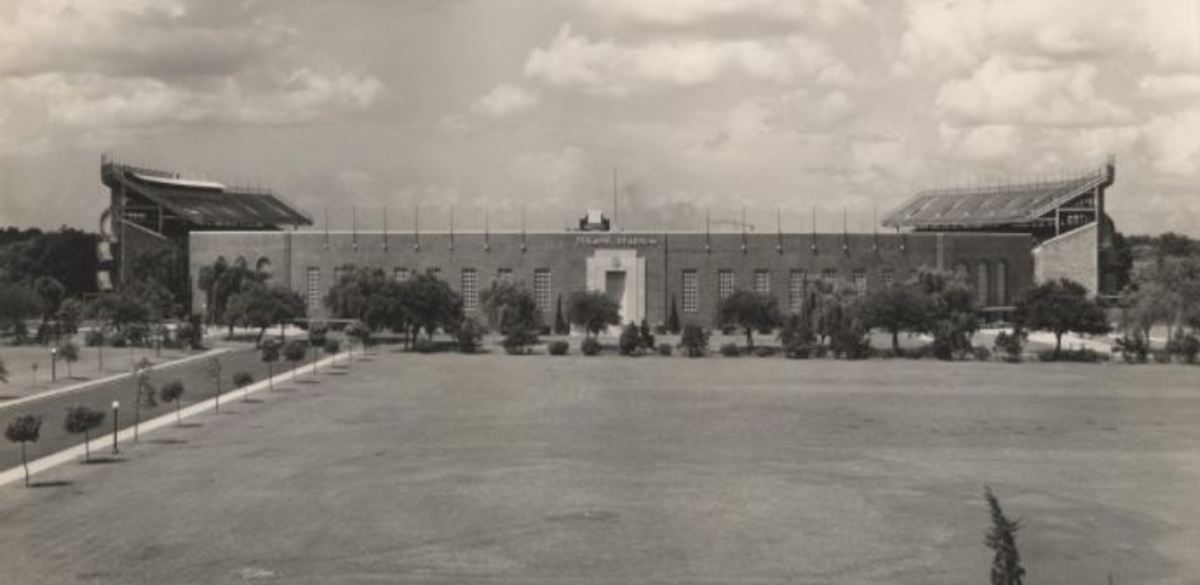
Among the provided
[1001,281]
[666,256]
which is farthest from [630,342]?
[1001,281]

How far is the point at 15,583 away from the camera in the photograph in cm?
2088

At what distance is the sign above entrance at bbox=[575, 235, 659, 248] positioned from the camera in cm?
9644

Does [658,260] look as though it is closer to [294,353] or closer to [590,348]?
[590,348]

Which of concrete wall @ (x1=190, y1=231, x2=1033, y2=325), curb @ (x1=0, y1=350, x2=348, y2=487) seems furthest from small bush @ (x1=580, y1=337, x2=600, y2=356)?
concrete wall @ (x1=190, y1=231, x2=1033, y2=325)

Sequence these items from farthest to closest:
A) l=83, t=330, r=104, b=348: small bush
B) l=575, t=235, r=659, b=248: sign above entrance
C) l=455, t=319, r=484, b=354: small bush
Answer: l=575, t=235, r=659, b=248: sign above entrance → l=455, t=319, r=484, b=354: small bush → l=83, t=330, r=104, b=348: small bush

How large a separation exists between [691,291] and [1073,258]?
2770 cm

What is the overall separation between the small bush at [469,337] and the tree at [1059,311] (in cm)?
2905

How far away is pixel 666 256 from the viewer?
96438 millimetres

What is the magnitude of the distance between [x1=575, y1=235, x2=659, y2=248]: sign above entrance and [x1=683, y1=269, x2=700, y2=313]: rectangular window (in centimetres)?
309

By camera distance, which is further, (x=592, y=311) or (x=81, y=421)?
(x=592, y=311)

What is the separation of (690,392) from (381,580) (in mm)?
30460

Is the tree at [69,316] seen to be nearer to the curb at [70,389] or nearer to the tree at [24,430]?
the curb at [70,389]

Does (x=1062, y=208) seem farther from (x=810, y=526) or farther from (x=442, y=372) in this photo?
(x=810, y=526)

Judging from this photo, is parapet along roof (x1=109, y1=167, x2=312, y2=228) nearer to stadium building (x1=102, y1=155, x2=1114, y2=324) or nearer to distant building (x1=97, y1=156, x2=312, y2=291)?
distant building (x1=97, y1=156, x2=312, y2=291)
